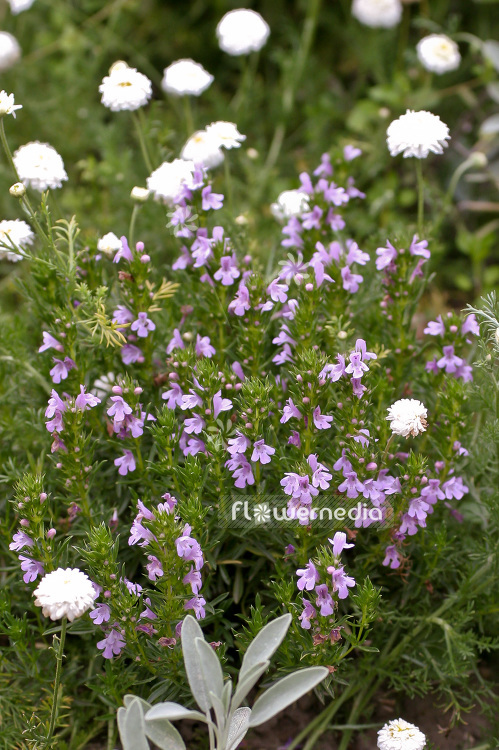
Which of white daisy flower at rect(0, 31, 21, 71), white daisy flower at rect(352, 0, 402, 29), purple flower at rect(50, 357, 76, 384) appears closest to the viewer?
purple flower at rect(50, 357, 76, 384)

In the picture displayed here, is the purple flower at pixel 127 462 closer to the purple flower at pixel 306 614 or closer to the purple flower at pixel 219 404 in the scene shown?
the purple flower at pixel 219 404

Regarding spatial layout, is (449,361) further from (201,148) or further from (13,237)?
(13,237)

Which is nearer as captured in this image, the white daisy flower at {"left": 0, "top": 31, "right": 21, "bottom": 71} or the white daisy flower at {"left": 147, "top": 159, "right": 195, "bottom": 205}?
the white daisy flower at {"left": 147, "top": 159, "right": 195, "bottom": 205}

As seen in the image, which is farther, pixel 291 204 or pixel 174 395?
pixel 291 204

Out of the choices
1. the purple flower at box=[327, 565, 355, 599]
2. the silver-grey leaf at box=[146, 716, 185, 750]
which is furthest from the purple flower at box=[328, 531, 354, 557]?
the silver-grey leaf at box=[146, 716, 185, 750]

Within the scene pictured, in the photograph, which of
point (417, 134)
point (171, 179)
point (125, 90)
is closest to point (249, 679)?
point (171, 179)

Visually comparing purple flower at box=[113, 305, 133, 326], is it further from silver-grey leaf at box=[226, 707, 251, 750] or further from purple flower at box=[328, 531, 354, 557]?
silver-grey leaf at box=[226, 707, 251, 750]

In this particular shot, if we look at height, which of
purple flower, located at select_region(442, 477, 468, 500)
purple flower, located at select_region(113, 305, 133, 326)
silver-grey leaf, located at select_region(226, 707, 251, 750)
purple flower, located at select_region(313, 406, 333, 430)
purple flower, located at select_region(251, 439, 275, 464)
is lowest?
silver-grey leaf, located at select_region(226, 707, 251, 750)
